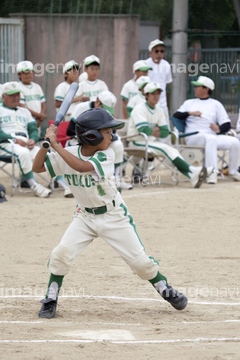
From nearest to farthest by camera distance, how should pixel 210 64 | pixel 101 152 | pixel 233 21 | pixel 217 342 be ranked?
pixel 217 342 → pixel 101 152 → pixel 210 64 → pixel 233 21

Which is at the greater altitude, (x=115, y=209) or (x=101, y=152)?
(x=101, y=152)

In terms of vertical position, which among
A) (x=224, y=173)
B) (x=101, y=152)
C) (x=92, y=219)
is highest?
(x=101, y=152)

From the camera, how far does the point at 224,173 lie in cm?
1373

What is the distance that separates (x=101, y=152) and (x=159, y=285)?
3.29 ft

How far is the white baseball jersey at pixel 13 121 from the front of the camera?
1177 centimetres

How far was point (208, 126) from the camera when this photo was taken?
13094 millimetres

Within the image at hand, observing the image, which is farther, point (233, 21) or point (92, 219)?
point (233, 21)

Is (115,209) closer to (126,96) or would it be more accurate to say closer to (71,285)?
(71,285)

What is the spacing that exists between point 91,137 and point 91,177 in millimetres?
264

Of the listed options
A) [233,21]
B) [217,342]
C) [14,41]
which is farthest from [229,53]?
[217,342]

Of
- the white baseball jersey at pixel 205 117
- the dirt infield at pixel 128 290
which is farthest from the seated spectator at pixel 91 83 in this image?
the dirt infield at pixel 128 290

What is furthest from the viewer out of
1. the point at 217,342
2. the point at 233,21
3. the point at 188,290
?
the point at 233,21

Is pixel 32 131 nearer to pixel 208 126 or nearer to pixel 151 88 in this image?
pixel 151 88

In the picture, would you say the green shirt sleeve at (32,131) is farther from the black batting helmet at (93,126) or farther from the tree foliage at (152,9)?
the tree foliage at (152,9)
